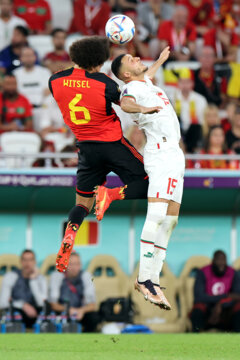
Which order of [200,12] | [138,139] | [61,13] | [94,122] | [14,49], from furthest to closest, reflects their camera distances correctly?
[61,13] < [200,12] < [14,49] < [138,139] < [94,122]

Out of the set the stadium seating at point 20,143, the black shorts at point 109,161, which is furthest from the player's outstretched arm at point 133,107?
the stadium seating at point 20,143

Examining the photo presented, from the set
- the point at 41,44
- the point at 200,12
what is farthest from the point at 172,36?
the point at 41,44

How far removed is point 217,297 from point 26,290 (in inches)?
118

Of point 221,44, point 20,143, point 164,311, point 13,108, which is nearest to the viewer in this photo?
point 20,143

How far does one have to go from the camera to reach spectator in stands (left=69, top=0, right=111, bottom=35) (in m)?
17.3

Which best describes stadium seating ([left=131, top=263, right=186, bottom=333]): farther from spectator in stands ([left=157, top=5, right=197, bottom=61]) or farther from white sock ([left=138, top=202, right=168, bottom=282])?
white sock ([left=138, top=202, right=168, bottom=282])

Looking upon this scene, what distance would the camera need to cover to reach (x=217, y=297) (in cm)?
1441

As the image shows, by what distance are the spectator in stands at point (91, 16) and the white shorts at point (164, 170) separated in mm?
8290

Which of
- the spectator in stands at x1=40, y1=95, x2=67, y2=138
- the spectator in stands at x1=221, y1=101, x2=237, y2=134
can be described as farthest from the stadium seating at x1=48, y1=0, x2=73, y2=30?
the spectator in stands at x1=221, y1=101, x2=237, y2=134
